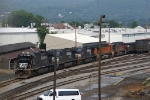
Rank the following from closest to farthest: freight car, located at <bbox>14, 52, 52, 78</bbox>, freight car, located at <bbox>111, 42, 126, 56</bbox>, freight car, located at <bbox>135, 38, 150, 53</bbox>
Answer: freight car, located at <bbox>14, 52, 52, 78</bbox>, freight car, located at <bbox>111, 42, 126, 56</bbox>, freight car, located at <bbox>135, 38, 150, 53</bbox>

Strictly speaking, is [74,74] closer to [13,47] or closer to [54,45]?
[13,47]

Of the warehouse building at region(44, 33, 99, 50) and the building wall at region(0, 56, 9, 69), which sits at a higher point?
the warehouse building at region(44, 33, 99, 50)

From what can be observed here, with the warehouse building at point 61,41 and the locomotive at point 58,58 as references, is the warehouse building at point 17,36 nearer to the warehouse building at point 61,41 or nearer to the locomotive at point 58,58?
the warehouse building at point 61,41

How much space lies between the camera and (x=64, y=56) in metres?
31.8

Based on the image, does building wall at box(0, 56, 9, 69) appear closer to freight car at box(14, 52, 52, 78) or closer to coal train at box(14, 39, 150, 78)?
coal train at box(14, 39, 150, 78)

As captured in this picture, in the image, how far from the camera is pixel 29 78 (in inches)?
1023

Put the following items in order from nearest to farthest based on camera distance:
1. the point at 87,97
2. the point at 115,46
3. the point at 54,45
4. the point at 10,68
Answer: the point at 87,97 → the point at 10,68 → the point at 115,46 → the point at 54,45

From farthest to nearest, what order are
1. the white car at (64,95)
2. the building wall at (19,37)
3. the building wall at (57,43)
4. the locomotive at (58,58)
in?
1. the building wall at (19,37)
2. the building wall at (57,43)
3. the locomotive at (58,58)
4. the white car at (64,95)

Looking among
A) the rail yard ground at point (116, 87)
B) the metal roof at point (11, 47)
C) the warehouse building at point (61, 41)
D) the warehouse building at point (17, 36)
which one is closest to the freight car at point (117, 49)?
the warehouse building at point (61, 41)

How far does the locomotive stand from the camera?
85.3 ft

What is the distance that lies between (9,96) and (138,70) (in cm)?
1523

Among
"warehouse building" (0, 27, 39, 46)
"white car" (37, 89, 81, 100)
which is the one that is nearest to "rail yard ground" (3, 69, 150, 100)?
"white car" (37, 89, 81, 100)

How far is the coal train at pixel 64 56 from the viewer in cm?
2606

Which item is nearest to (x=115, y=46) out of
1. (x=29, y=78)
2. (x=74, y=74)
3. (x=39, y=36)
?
(x=74, y=74)
